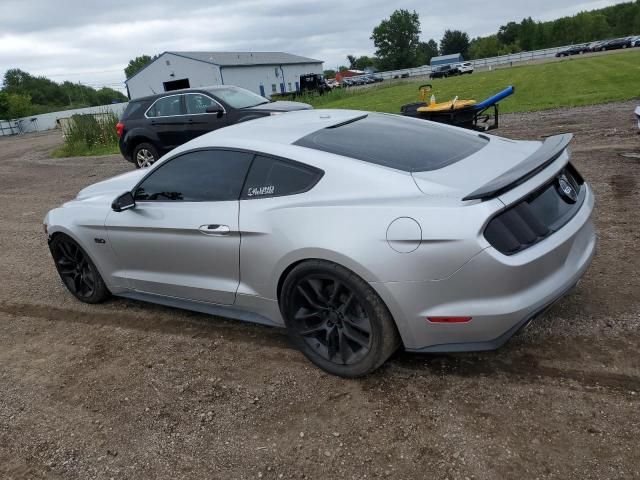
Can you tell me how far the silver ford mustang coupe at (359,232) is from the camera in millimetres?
2676

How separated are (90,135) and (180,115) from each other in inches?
428

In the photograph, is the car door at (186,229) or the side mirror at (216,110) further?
the side mirror at (216,110)

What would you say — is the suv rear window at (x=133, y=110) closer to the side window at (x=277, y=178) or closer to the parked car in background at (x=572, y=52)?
the side window at (x=277, y=178)

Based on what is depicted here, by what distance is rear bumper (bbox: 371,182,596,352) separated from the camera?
8.59 feet

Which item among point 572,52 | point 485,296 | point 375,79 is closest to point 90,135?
point 485,296

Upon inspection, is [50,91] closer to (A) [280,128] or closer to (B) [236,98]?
(B) [236,98]

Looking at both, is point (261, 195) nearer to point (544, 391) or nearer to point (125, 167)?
point (544, 391)

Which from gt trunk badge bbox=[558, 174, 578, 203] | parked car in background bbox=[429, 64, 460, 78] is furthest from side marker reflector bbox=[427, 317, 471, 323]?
parked car in background bbox=[429, 64, 460, 78]

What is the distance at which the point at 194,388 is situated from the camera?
133 inches

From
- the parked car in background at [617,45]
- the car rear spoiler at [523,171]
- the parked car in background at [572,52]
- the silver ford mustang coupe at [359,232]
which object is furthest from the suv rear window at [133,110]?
the parked car in background at [617,45]

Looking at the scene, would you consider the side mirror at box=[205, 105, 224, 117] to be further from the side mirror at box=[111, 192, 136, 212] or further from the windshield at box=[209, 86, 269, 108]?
the side mirror at box=[111, 192, 136, 212]

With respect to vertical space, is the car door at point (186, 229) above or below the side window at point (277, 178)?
below

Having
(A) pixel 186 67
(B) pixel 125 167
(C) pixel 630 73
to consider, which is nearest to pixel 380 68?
(A) pixel 186 67

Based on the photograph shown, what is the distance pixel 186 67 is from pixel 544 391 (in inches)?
2085
